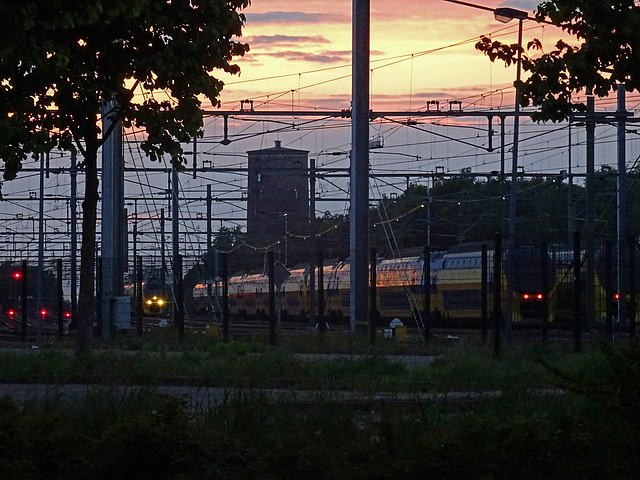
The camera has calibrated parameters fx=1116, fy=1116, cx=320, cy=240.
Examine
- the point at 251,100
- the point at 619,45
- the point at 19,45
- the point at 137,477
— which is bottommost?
the point at 137,477

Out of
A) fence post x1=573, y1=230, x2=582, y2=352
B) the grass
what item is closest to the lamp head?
fence post x1=573, y1=230, x2=582, y2=352

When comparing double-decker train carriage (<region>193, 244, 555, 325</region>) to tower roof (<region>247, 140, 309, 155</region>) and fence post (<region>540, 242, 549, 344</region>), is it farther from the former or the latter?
tower roof (<region>247, 140, 309, 155</region>)

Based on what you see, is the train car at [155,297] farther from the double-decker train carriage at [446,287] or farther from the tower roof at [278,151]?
the tower roof at [278,151]

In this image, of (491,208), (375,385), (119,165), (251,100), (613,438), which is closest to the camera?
(613,438)

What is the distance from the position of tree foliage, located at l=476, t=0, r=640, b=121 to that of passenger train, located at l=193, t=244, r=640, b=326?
9145 mm

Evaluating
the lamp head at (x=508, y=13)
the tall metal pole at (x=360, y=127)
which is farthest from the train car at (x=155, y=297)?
the lamp head at (x=508, y=13)

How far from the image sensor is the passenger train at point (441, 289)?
922 inches

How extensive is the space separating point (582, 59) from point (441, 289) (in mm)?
24624

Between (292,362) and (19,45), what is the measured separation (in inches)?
356

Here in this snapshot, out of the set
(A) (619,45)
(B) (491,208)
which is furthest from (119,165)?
(B) (491,208)

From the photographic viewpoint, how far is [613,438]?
7.86 m

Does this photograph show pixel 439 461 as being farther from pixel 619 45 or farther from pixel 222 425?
pixel 619 45

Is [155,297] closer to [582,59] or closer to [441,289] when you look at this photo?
[441,289]

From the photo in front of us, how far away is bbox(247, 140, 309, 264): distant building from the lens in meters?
77.8
